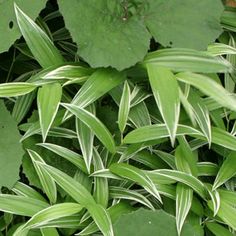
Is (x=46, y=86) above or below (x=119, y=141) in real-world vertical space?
above

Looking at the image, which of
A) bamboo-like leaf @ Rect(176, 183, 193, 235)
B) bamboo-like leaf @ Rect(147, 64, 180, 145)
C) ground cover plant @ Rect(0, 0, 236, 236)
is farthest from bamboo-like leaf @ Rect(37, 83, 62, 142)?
bamboo-like leaf @ Rect(176, 183, 193, 235)

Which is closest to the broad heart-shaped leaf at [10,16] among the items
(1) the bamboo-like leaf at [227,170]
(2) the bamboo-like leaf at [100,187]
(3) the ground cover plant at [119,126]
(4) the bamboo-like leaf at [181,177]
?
(3) the ground cover plant at [119,126]

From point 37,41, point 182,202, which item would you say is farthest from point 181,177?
point 37,41

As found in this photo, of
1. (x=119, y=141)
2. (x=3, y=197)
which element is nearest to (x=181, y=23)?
(x=119, y=141)

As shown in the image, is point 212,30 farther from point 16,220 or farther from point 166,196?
point 16,220

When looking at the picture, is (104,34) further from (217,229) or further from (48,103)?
(217,229)

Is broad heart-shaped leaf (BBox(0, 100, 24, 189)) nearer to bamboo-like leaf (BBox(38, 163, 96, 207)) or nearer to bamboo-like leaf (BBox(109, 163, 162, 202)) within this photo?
bamboo-like leaf (BBox(38, 163, 96, 207))
